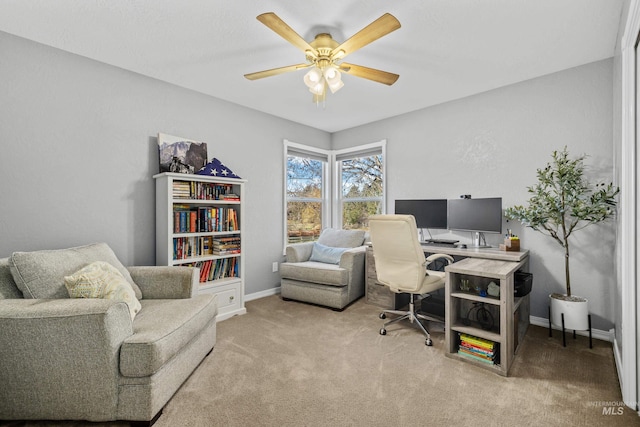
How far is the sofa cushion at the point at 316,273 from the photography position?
10.7ft

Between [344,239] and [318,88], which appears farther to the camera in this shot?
[344,239]

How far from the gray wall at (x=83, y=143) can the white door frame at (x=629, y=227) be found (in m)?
3.48

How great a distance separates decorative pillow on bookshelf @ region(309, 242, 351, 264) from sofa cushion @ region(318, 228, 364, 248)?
0.46 ft

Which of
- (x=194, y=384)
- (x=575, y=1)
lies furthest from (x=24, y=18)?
(x=575, y=1)

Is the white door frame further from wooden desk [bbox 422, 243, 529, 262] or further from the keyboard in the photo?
the keyboard

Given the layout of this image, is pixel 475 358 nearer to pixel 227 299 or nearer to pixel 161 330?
pixel 161 330

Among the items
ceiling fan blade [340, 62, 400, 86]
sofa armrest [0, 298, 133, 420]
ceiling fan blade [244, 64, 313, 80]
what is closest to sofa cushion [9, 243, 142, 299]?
sofa armrest [0, 298, 133, 420]

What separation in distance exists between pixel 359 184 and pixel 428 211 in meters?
1.34

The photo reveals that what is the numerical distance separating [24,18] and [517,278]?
4350mm

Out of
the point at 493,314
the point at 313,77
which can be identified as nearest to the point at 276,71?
the point at 313,77

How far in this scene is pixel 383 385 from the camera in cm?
187

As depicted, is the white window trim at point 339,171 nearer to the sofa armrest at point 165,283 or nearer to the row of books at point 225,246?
the row of books at point 225,246

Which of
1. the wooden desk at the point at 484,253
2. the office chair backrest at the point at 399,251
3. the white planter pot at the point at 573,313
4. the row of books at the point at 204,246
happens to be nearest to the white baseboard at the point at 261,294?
the row of books at the point at 204,246

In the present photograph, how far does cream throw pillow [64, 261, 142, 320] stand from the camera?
1737mm
